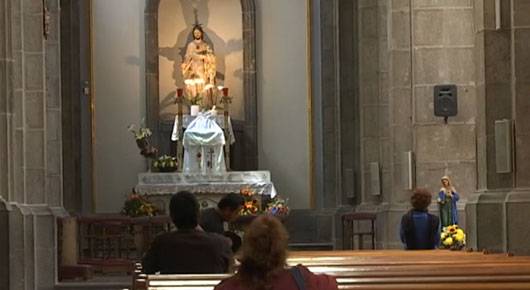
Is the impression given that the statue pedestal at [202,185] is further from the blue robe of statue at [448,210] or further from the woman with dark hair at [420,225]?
the woman with dark hair at [420,225]

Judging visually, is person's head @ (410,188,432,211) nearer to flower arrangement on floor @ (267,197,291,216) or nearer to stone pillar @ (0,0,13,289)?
stone pillar @ (0,0,13,289)

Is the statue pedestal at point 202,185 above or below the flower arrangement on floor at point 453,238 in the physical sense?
above

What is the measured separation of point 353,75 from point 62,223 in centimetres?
687

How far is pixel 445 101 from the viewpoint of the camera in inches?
701

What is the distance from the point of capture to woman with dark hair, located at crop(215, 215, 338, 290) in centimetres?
582

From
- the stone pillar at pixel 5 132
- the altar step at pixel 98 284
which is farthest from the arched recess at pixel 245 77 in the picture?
the stone pillar at pixel 5 132

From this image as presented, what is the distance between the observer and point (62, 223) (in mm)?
20094

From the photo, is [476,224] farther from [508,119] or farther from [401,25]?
[401,25]

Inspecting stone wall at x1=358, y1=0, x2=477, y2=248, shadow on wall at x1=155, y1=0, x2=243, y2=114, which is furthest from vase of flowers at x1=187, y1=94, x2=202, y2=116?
stone wall at x1=358, y1=0, x2=477, y2=248

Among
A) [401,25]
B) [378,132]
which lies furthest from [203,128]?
[401,25]

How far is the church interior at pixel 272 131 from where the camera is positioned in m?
13.1

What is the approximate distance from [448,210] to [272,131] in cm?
1199

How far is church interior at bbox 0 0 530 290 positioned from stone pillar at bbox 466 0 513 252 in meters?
0.02

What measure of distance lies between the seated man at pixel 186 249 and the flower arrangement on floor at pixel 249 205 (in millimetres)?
13809
